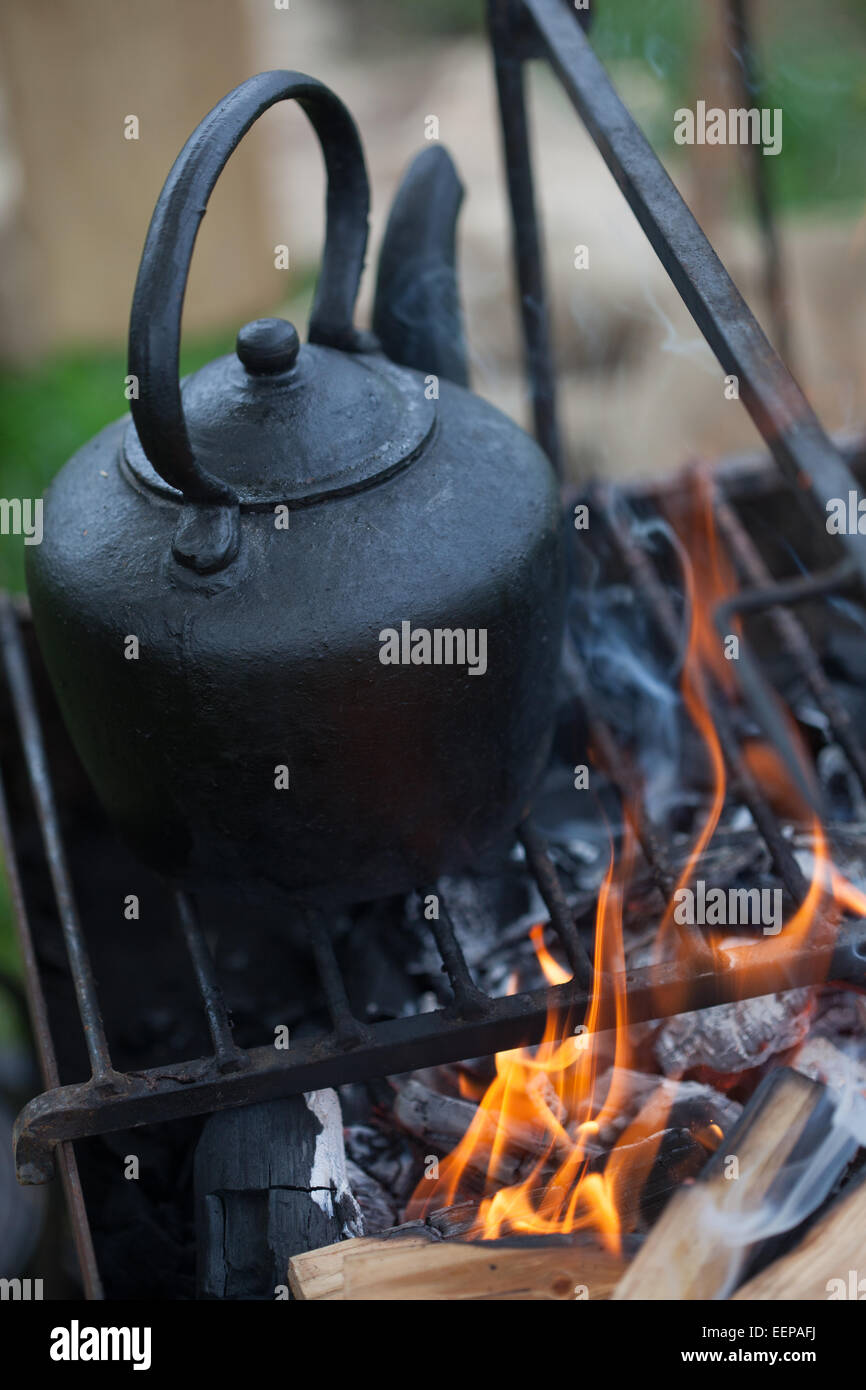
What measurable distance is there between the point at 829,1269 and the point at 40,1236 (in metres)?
1.61

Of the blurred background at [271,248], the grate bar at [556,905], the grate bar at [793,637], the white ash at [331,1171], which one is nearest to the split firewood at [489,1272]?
the white ash at [331,1171]

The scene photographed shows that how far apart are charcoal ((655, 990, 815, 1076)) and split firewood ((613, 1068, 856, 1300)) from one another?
256 mm

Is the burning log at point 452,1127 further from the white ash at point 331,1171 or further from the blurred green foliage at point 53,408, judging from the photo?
the blurred green foliage at point 53,408

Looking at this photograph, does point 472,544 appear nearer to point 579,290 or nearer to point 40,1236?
point 40,1236

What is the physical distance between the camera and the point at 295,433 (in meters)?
1.81

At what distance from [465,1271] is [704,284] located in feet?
4.14

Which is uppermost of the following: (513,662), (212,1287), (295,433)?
(295,433)

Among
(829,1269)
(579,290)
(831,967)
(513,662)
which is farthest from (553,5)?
(579,290)

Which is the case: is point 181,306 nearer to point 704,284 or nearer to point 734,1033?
point 704,284

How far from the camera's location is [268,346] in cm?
180

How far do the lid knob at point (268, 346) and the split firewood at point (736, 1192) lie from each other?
1.19m

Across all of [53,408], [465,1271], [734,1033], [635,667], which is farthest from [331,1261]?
[53,408]

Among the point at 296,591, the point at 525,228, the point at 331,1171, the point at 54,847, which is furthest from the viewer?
the point at 525,228
